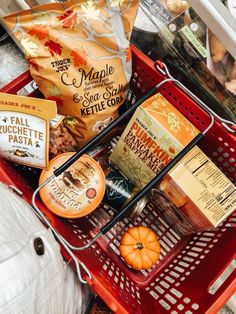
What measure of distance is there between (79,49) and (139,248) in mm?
561

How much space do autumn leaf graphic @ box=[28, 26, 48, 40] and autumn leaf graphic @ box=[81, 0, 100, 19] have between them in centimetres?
11

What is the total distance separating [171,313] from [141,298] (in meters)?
0.12

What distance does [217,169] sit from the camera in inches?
42.5

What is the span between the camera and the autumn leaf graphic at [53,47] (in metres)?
1.05

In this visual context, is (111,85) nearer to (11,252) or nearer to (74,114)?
(74,114)

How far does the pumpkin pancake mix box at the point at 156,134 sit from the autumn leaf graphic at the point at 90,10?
0.83 feet

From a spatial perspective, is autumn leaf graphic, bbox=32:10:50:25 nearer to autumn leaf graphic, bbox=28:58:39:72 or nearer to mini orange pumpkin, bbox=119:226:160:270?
autumn leaf graphic, bbox=28:58:39:72

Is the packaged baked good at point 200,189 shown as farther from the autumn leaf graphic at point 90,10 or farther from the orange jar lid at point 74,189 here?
the autumn leaf graphic at point 90,10

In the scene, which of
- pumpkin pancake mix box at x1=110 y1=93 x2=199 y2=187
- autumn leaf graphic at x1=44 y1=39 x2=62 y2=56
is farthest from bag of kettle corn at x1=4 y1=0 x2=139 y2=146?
pumpkin pancake mix box at x1=110 y1=93 x2=199 y2=187

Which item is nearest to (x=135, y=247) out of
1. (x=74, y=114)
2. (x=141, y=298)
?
(x=141, y=298)

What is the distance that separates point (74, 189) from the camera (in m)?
1.15

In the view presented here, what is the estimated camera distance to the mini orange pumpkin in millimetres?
1182

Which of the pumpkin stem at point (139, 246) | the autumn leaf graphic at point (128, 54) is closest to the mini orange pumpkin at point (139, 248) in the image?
the pumpkin stem at point (139, 246)

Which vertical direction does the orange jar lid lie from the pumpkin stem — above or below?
above
